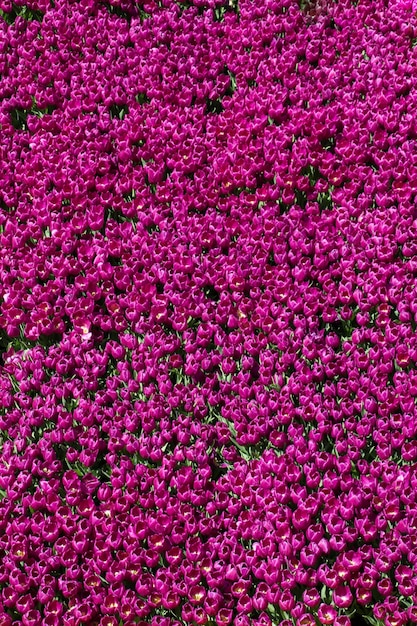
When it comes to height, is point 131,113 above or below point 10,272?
above

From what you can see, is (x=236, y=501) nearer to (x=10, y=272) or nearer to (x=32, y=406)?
(x=32, y=406)

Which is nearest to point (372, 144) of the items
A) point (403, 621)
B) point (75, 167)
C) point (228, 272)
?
point (228, 272)

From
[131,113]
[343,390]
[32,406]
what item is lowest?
[32,406]

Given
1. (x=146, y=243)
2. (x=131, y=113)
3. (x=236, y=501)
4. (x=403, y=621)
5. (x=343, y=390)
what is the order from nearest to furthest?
(x=403, y=621), (x=236, y=501), (x=343, y=390), (x=146, y=243), (x=131, y=113)

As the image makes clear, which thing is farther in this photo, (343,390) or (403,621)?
(343,390)

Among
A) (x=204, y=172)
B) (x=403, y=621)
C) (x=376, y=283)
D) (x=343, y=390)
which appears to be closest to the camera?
(x=403, y=621)

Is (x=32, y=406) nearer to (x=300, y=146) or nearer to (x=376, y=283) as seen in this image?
(x=376, y=283)

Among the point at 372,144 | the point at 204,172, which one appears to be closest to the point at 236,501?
the point at 204,172
